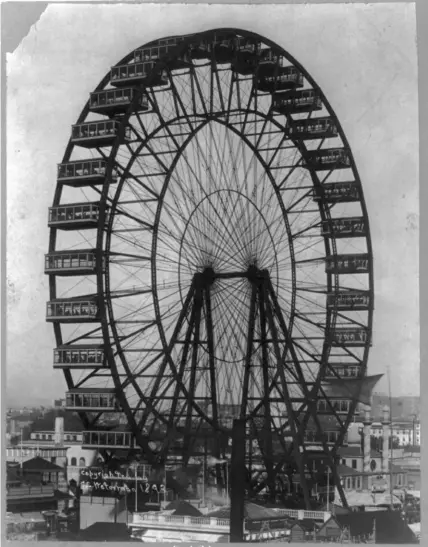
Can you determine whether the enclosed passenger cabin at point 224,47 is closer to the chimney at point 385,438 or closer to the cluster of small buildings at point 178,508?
the chimney at point 385,438

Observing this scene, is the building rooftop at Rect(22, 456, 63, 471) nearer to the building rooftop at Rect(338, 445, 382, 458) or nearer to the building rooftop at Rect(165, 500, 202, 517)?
the building rooftop at Rect(165, 500, 202, 517)

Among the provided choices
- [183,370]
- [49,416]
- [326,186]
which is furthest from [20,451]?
[326,186]

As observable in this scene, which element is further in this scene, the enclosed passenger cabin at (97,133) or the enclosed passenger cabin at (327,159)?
the enclosed passenger cabin at (327,159)

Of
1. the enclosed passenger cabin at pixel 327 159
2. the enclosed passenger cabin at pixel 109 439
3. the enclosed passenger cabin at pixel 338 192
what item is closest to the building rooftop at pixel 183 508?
the enclosed passenger cabin at pixel 109 439

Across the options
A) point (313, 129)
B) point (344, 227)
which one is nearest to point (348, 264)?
point (344, 227)

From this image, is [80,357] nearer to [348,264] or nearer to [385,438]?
[348,264]
